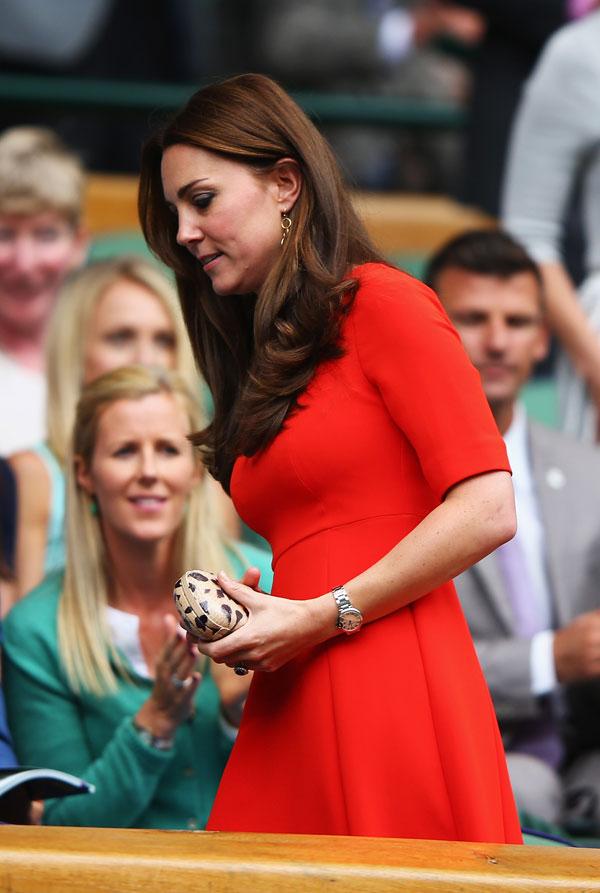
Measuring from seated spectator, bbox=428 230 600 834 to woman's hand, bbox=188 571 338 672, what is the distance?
1.44 m

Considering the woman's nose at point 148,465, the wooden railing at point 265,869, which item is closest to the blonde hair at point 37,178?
the woman's nose at point 148,465

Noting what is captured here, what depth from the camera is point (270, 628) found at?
6.65 feet

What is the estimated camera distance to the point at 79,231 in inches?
182

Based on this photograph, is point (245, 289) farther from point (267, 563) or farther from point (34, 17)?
point (34, 17)

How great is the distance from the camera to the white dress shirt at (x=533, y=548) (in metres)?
3.45

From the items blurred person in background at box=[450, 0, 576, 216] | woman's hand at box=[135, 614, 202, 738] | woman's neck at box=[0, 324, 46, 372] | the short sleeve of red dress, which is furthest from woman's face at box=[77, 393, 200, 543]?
blurred person in background at box=[450, 0, 576, 216]

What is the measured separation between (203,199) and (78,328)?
195 cm

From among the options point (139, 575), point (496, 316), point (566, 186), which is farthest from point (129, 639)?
point (566, 186)

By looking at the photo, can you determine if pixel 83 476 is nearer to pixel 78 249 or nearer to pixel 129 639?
pixel 129 639

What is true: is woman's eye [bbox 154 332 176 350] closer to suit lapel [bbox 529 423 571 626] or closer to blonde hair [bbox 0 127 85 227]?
blonde hair [bbox 0 127 85 227]

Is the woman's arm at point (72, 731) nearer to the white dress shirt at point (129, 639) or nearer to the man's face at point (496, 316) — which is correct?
the white dress shirt at point (129, 639)

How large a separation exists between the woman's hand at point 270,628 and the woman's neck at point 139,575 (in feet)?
3.72

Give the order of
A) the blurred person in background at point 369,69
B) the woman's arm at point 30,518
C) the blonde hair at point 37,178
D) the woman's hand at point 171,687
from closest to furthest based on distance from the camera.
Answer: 1. the woman's hand at point 171,687
2. the woman's arm at point 30,518
3. the blonde hair at point 37,178
4. the blurred person in background at point 369,69

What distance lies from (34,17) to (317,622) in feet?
13.0
